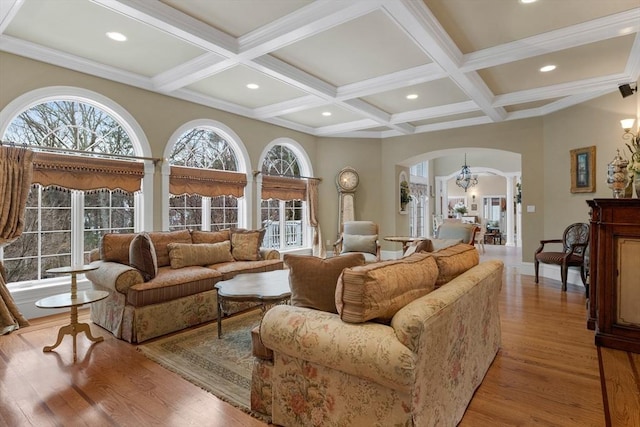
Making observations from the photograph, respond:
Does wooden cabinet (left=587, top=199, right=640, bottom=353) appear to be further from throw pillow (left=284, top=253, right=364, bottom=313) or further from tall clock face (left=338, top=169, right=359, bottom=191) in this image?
tall clock face (left=338, top=169, right=359, bottom=191)

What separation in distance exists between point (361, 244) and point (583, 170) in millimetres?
3674

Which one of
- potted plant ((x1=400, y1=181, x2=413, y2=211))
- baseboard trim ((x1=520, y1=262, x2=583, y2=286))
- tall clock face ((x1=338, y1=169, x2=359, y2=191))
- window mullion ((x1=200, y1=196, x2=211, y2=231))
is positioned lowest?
baseboard trim ((x1=520, y1=262, x2=583, y2=286))

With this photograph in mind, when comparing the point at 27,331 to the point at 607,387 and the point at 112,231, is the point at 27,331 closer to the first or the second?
the point at 112,231

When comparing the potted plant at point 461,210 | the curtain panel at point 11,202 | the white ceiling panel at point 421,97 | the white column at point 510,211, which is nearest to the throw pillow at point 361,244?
the white ceiling panel at point 421,97

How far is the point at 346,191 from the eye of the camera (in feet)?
25.2

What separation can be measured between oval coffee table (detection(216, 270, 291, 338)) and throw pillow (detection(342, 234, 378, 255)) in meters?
2.38

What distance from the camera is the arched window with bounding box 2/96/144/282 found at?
3809 mm

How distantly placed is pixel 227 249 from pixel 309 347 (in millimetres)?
3030

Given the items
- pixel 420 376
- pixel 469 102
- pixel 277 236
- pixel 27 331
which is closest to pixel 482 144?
pixel 469 102

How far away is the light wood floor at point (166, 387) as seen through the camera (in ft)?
6.63

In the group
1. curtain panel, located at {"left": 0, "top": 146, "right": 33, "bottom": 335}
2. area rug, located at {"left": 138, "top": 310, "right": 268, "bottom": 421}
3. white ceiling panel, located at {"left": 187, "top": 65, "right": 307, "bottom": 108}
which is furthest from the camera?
white ceiling panel, located at {"left": 187, "top": 65, "right": 307, "bottom": 108}

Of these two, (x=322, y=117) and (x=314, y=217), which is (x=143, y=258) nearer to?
(x=322, y=117)

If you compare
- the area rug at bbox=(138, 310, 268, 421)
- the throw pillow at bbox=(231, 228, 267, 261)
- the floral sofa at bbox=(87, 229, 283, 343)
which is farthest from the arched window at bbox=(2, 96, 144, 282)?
the area rug at bbox=(138, 310, 268, 421)

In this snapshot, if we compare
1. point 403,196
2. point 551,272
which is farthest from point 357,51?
point 551,272
